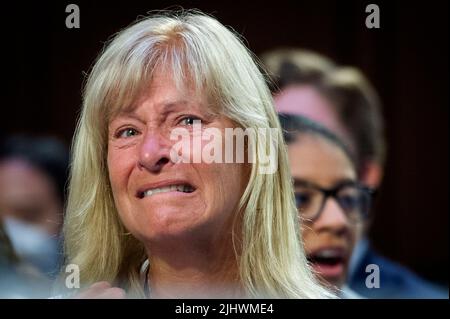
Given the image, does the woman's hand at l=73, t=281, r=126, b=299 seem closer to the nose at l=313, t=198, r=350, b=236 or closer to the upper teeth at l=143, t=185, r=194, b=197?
the upper teeth at l=143, t=185, r=194, b=197

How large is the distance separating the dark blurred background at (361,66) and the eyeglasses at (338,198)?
0.06m

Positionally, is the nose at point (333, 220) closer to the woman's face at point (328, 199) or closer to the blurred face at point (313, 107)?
the woman's face at point (328, 199)

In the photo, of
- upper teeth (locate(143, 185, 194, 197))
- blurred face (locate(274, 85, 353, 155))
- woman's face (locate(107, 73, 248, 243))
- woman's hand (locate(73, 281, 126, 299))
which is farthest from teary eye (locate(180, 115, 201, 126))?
blurred face (locate(274, 85, 353, 155))

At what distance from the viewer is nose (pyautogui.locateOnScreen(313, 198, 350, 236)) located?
1644mm

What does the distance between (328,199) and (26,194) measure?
0.65 metres

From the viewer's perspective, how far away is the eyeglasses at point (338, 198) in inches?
64.2

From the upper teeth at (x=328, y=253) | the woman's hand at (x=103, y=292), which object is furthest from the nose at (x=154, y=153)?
the upper teeth at (x=328, y=253)

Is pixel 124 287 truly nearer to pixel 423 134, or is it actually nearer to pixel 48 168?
pixel 48 168

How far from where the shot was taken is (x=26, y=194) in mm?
1660

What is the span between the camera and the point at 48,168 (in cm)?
163

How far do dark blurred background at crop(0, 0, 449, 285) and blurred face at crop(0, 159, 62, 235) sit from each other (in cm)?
9

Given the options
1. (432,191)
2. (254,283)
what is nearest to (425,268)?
(432,191)

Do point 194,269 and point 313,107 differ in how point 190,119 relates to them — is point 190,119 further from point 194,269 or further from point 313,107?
point 313,107

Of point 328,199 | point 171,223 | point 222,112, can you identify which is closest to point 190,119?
point 222,112
